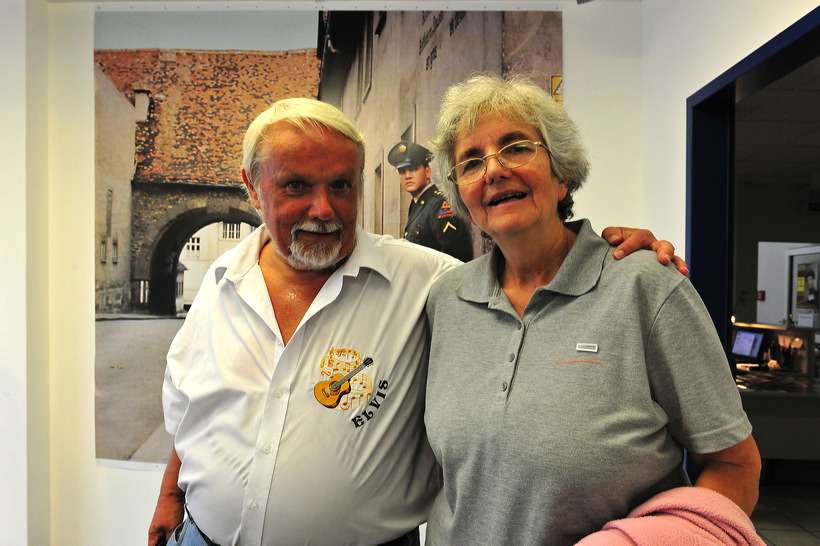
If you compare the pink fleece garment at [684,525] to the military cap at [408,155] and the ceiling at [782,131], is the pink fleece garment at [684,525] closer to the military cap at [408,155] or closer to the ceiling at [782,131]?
the military cap at [408,155]

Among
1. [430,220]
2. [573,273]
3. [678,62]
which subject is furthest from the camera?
[430,220]

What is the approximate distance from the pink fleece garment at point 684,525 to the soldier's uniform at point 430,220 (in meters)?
1.94

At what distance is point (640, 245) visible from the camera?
3.92 feet

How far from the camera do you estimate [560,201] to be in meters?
1.38

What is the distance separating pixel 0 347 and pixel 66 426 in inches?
22.7

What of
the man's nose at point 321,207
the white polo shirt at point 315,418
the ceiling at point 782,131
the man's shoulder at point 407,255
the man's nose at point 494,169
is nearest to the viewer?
the man's nose at point 494,169

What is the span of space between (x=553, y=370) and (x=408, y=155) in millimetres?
2025

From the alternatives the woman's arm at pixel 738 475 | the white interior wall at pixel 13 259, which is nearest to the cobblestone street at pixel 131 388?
the white interior wall at pixel 13 259

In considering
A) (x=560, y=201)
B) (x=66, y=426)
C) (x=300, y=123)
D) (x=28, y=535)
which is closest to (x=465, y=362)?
(x=560, y=201)

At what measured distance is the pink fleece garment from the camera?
0.95 meters

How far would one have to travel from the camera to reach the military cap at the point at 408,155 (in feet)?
9.57

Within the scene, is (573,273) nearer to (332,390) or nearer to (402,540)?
(332,390)

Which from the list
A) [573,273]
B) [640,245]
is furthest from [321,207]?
[640,245]

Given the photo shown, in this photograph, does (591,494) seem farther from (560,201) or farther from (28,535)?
(28,535)
